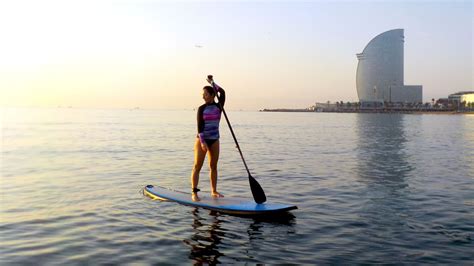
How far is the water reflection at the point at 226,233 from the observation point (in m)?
5.87

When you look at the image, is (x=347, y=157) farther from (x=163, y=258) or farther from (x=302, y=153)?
(x=163, y=258)

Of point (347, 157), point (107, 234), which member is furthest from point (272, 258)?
point (347, 157)

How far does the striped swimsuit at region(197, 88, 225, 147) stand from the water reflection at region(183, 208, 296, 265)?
53.1 inches

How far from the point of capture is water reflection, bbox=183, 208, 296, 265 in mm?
5871

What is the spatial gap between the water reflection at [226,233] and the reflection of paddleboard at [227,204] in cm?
12

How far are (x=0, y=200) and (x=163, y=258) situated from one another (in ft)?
17.8

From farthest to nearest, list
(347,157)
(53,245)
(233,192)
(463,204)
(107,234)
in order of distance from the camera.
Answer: (347,157) → (233,192) → (463,204) → (107,234) → (53,245)

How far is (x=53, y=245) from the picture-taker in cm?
626

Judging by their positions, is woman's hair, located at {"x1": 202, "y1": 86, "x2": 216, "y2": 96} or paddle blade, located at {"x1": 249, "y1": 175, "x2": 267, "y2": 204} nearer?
paddle blade, located at {"x1": 249, "y1": 175, "x2": 267, "y2": 204}

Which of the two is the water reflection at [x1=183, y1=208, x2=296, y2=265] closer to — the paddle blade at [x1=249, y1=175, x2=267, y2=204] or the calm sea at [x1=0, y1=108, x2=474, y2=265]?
the calm sea at [x1=0, y1=108, x2=474, y2=265]

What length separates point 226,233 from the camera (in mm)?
6855

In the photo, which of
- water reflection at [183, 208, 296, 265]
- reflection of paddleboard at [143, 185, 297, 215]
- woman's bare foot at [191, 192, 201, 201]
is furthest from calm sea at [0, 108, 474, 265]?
woman's bare foot at [191, 192, 201, 201]

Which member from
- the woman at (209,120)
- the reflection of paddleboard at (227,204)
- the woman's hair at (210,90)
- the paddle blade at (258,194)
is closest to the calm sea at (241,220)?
the reflection of paddleboard at (227,204)

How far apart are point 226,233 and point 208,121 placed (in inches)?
93.5
